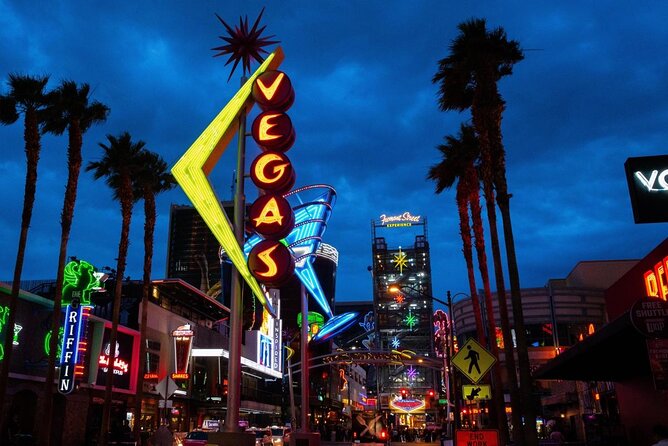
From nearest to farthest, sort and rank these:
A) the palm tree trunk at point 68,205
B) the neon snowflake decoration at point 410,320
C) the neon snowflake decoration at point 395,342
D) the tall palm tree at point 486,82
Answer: the tall palm tree at point 486,82, the palm tree trunk at point 68,205, the neon snowflake decoration at point 395,342, the neon snowflake decoration at point 410,320

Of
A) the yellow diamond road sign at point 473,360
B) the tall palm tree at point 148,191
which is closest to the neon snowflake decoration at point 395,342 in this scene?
the tall palm tree at point 148,191

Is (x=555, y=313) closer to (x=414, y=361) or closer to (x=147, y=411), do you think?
(x=414, y=361)

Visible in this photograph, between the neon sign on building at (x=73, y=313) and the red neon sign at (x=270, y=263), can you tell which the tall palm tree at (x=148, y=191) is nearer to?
the neon sign on building at (x=73, y=313)

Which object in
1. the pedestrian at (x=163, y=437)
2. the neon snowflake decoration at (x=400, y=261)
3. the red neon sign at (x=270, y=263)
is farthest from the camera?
the neon snowflake decoration at (x=400, y=261)

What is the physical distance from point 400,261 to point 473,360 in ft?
433

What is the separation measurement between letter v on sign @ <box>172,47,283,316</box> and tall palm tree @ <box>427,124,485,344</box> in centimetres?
1671

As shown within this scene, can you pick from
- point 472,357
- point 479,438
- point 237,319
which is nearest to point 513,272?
point 472,357

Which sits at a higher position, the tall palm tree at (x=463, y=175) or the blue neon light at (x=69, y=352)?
the tall palm tree at (x=463, y=175)

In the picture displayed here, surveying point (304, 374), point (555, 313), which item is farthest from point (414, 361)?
point (304, 374)

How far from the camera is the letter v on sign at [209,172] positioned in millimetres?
14336

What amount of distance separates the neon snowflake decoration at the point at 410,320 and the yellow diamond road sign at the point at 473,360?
127670mm

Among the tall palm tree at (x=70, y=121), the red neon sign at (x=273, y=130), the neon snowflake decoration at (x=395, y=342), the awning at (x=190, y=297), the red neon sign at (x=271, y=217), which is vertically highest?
the neon snowflake decoration at (x=395, y=342)

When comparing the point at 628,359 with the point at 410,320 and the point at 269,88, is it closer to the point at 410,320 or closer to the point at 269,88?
the point at 269,88

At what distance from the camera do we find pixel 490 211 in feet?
78.1
